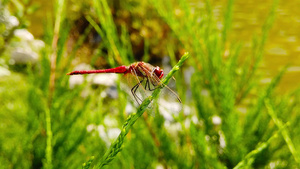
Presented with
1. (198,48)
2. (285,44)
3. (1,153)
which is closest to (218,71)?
(198,48)

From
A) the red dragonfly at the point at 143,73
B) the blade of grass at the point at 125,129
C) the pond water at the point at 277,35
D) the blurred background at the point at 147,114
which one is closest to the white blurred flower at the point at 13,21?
the blurred background at the point at 147,114

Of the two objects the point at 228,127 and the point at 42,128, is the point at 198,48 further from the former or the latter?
the point at 42,128

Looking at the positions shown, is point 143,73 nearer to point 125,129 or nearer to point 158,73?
point 158,73

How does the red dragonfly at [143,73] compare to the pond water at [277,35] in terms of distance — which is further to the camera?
the pond water at [277,35]

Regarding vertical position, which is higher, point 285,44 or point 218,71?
point 285,44

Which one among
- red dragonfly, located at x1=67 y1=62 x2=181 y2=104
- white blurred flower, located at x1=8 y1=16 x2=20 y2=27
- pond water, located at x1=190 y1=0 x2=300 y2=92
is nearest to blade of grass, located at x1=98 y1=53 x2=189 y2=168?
red dragonfly, located at x1=67 y1=62 x2=181 y2=104

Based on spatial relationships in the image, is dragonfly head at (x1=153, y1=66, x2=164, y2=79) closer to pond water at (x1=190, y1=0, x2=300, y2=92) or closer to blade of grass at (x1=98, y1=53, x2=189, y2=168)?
blade of grass at (x1=98, y1=53, x2=189, y2=168)

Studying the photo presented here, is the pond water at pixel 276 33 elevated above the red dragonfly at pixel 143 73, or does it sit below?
above

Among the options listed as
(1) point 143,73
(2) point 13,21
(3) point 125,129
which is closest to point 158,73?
(1) point 143,73

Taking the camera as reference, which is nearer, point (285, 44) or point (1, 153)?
point (1, 153)

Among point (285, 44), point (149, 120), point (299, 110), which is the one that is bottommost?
point (299, 110)

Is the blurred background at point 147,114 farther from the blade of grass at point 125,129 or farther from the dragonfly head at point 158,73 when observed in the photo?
the blade of grass at point 125,129
